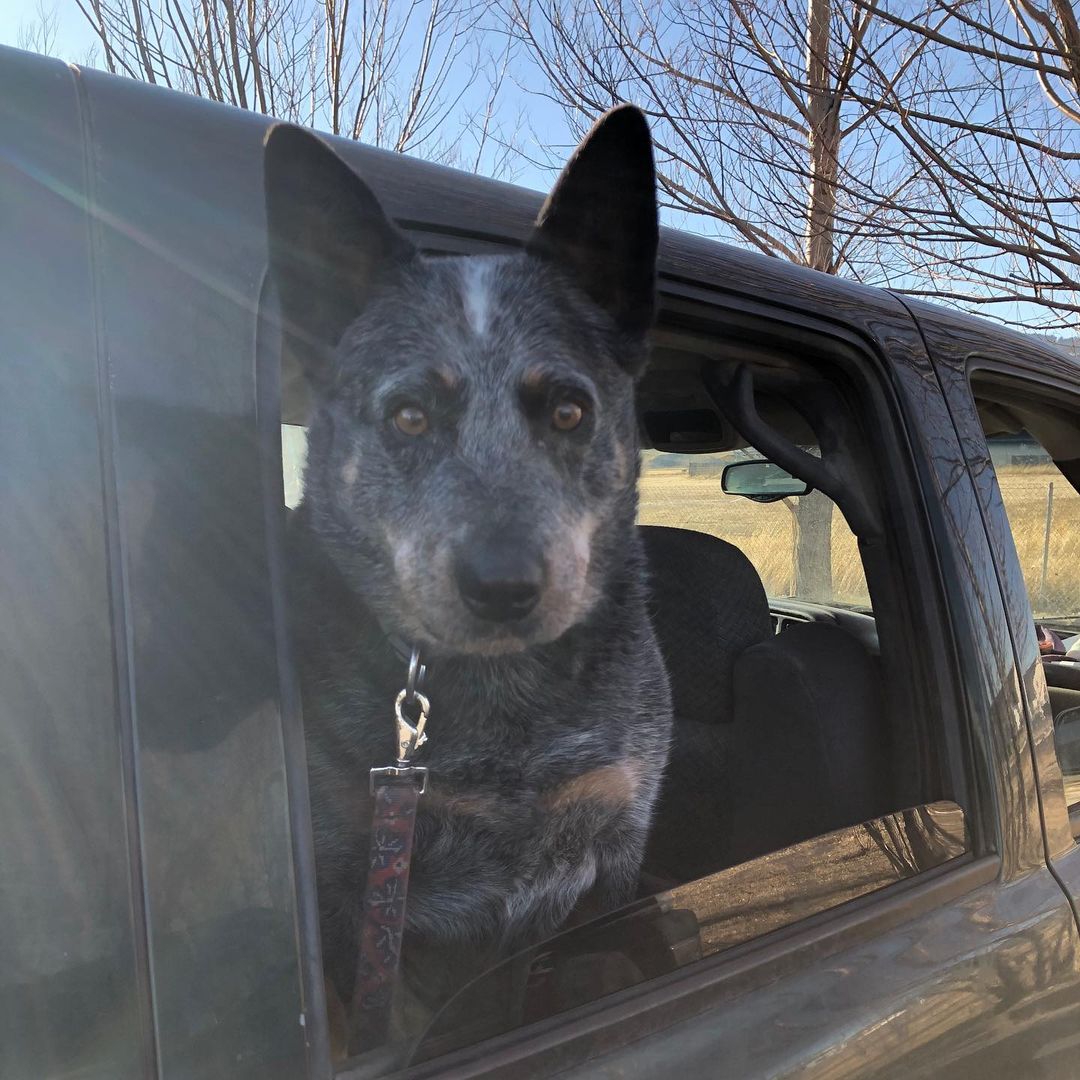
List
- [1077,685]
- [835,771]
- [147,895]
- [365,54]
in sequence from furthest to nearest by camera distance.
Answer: [365,54], [1077,685], [835,771], [147,895]

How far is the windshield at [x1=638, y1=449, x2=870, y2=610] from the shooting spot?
7.50 feet

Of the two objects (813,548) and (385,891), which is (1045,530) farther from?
(385,891)

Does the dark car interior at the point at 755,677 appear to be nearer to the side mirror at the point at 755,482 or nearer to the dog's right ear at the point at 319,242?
the side mirror at the point at 755,482

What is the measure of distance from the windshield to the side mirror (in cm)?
2

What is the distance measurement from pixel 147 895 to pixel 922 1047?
979mm

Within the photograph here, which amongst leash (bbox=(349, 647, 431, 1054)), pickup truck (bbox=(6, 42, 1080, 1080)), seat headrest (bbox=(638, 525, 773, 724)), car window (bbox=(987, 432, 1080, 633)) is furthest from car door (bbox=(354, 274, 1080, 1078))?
seat headrest (bbox=(638, 525, 773, 724))

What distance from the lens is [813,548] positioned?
264 centimetres

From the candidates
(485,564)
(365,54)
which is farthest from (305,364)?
(365,54)

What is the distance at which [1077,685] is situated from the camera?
8.46 ft

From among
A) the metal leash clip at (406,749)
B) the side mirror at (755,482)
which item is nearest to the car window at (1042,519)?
the side mirror at (755,482)

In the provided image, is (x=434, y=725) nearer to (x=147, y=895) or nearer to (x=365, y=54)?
(x=147, y=895)

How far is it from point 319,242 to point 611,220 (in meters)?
0.49

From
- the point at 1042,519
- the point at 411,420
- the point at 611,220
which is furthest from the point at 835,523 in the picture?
the point at 411,420

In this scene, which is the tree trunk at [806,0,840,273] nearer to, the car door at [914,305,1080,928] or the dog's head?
the car door at [914,305,1080,928]
